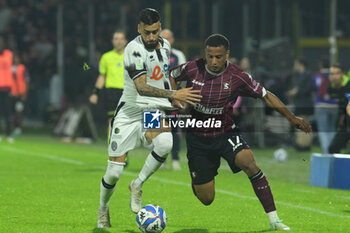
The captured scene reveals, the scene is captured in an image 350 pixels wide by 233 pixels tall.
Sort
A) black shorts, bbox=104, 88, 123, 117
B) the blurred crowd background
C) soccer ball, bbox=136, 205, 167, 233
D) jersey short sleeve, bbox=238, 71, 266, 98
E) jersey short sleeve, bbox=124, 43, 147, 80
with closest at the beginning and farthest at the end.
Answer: soccer ball, bbox=136, 205, 167, 233 → jersey short sleeve, bbox=238, 71, 266, 98 → jersey short sleeve, bbox=124, 43, 147, 80 → black shorts, bbox=104, 88, 123, 117 → the blurred crowd background

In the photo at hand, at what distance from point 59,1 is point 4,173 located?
17505 millimetres

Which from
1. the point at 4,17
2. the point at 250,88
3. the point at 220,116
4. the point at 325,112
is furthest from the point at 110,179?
the point at 4,17

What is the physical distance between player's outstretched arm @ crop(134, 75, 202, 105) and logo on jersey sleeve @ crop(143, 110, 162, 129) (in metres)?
0.45

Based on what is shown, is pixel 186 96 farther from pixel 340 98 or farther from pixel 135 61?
pixel 340 98

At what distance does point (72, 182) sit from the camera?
43.3ft

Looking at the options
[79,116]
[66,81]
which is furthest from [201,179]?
[66,81]

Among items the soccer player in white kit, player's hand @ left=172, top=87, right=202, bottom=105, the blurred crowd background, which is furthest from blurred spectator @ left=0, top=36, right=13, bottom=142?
player's hand @ left=172, top=87, right=202, bottom=105

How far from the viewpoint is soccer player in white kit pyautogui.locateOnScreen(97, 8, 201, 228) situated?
8.45 meters

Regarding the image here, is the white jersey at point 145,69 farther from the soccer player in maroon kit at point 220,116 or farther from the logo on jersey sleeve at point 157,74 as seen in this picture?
the soccer player in maroon kit at point 220,116

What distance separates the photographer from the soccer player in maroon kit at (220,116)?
27.4ft

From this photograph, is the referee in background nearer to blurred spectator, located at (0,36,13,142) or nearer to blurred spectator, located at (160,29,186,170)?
blurred spectator, located at (160,29,186,170)

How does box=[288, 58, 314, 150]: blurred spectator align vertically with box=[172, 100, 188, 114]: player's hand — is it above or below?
below

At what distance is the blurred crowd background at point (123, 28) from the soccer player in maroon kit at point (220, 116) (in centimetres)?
2017

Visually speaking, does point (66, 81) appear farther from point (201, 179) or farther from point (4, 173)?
point (201, 179)
